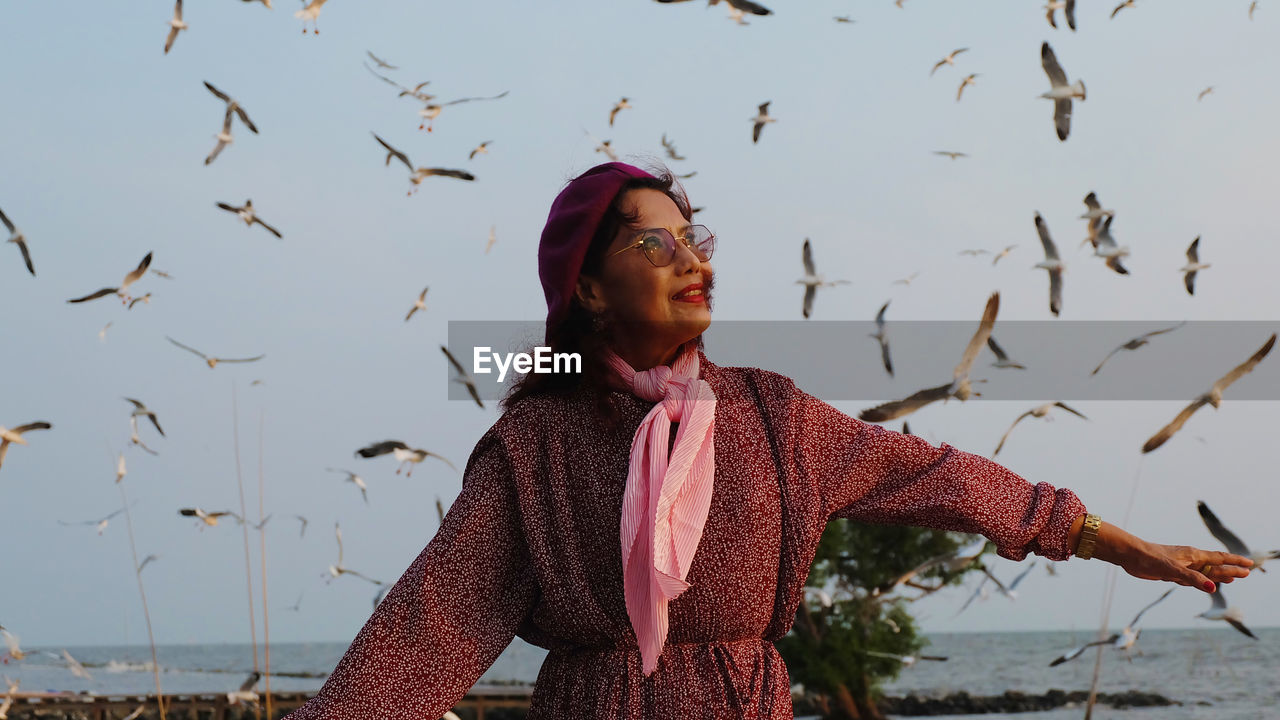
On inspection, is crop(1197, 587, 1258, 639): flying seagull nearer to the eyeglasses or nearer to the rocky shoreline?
the eyeglasses

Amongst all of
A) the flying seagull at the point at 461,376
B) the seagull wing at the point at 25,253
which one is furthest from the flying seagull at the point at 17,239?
the flying seagull at the point at 461,376

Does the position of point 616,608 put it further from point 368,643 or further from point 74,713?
point 74,713

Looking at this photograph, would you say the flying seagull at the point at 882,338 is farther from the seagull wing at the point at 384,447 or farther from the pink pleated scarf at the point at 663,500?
the pink pleated scarf at the point at 663,500

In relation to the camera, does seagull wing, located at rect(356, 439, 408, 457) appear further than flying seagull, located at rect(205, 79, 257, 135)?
No

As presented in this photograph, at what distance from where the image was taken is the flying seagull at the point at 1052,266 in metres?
7.83

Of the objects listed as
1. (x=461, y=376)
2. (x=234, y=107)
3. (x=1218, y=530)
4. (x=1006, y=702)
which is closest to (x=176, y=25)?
(x=234, y=107)

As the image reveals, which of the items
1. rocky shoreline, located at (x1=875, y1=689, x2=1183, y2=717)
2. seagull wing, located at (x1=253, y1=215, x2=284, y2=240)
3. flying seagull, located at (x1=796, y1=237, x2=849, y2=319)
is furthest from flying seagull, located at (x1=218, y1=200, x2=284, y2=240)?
rocky shoreline, located at (x1=875, y1=689, x2=1183, y2=717)

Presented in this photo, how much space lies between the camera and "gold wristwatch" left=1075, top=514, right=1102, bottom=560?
2.52 metres

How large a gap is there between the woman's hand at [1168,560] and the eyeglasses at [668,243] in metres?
0.99

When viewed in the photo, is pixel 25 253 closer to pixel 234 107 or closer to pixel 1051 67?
pixel 234 107

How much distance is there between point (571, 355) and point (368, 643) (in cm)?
73

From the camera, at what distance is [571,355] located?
2.69 meters

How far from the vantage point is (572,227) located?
260cm

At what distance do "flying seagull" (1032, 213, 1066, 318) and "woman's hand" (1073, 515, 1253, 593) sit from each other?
5.39 m
